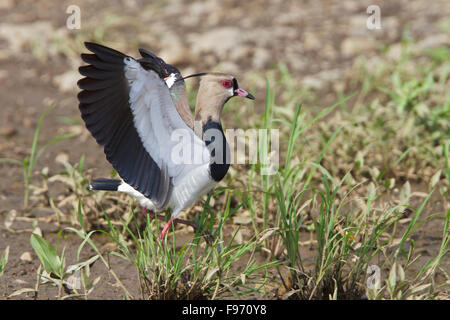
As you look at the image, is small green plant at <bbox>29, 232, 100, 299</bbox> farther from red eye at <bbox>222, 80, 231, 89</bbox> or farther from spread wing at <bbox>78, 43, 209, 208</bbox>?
red eye at <bbox>222, 80, 231, 89</bbox>

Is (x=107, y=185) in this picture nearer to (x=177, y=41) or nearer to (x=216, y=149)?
(x=216, y=149)

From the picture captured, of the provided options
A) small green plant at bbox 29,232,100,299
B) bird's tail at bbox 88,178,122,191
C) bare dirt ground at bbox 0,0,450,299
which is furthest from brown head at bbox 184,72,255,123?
bare dirt ground at bbox 0,0,450,299

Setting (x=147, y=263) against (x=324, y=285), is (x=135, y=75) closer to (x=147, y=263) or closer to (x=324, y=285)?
(x=147, y=263)

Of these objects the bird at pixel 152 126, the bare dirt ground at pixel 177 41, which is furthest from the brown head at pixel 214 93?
the bare dirt ground at pixel 177 41

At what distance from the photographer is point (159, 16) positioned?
710cm

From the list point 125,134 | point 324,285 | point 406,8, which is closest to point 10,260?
point 125,134

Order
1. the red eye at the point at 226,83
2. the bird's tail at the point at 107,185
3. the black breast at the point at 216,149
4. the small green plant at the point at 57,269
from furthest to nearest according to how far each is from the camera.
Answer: the bird's tail at the point at 107,185 → the red eye at the point at 226,83 → the black breast at the point at 216,149 → the small green plant at the point at 57,269

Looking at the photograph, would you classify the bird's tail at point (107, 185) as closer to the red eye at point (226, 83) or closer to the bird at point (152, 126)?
the bird at point (152, 126)

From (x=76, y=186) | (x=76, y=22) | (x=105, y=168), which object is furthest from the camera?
(x=76, y=22)

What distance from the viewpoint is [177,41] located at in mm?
6348

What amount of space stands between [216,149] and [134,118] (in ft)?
1.34

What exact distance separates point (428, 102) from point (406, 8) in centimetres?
263

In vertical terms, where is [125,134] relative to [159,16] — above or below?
below

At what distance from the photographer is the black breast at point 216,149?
2.94m
